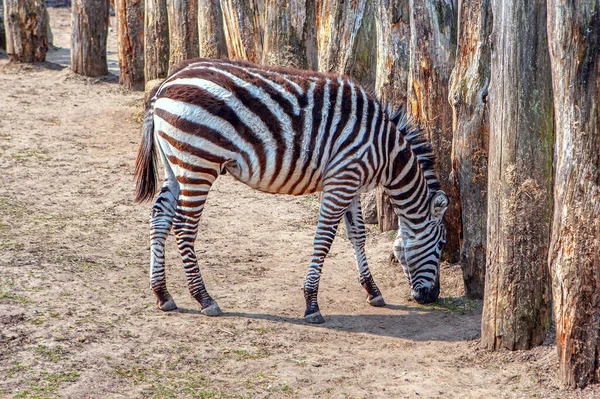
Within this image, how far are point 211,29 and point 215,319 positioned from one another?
19.8 feet

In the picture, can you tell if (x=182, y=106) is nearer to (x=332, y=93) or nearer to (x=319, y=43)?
(x=332, y=93)

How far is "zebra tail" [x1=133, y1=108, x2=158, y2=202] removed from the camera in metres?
7.18

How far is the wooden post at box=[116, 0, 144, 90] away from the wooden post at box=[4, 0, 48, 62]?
2.01 metres

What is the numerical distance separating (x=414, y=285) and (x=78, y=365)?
3.19 meters

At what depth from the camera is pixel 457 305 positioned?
7.43 metres

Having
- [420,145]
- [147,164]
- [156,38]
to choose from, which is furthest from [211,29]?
[420,145]

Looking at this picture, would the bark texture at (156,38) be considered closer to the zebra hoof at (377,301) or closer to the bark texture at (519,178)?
the zebra hoof at (377,301)

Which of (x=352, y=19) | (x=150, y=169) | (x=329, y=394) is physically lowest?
(x=329, y=394)

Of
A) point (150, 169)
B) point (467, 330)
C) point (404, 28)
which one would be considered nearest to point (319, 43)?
point (404, 28)

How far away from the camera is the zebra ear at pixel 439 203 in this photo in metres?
7.40

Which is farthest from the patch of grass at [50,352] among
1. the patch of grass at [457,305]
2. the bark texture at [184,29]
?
the bark texture at [184,29]

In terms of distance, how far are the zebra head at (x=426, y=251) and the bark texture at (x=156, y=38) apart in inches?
281

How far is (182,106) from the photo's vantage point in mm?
6691

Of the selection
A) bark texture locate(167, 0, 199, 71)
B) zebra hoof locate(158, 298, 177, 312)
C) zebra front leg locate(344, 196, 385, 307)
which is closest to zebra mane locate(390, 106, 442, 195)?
zebra front leg locate(344, 196, 385, 307)
